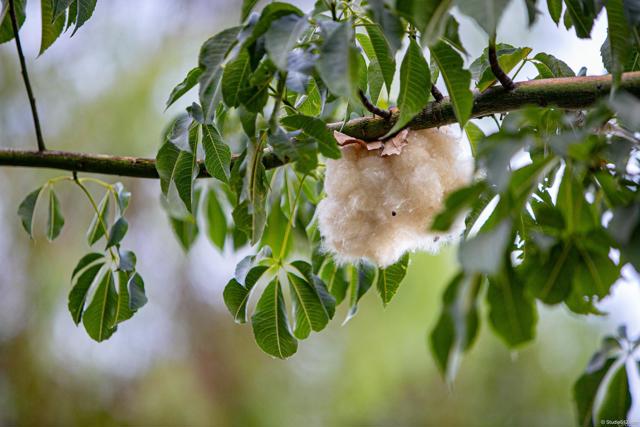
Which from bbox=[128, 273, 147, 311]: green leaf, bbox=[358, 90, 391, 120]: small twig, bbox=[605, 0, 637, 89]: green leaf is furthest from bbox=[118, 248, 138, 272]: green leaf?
bbox=[605, 0, 637, 89]: green leaf

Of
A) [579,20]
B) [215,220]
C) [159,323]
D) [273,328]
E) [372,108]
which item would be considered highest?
[579,20]

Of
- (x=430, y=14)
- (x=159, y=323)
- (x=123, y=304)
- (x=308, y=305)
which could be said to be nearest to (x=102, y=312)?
(x=123, y=304)

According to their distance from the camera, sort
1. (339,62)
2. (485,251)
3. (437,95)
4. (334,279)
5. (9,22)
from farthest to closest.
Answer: (334,279), (9,22), (437,95), (339,62), (485,251)

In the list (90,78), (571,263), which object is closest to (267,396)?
(90,78)

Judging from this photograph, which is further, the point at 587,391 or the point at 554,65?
the point at 554,65

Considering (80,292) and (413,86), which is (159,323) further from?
(413,86)

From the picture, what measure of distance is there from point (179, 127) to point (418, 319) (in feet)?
7.20

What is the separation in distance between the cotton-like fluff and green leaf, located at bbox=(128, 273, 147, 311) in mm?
221

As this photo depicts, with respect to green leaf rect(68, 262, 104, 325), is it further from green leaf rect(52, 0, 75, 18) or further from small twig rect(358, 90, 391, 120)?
small twig rect(358, 90, 391, 120)

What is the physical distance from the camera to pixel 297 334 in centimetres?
82

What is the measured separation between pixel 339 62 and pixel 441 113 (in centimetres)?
24

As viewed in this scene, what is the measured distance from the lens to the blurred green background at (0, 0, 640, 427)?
2512 millimetres

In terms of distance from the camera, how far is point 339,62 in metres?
0.50

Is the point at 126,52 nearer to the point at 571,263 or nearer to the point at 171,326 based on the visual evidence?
the point at 171,326
